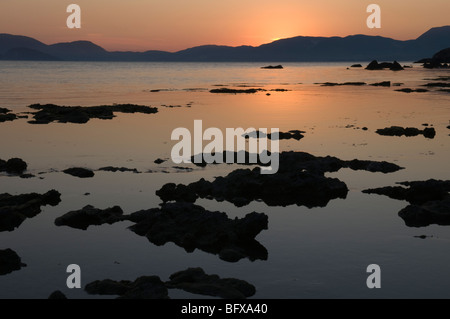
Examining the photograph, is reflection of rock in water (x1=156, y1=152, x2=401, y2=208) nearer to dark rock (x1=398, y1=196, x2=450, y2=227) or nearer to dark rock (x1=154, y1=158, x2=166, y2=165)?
dark rock (x1=398, y1=196, x2=450, y2=227)

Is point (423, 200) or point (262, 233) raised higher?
point (423, 200)

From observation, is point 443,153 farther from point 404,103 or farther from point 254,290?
point 404,103

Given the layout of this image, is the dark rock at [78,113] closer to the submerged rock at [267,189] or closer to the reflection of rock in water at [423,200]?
the submerged rock at [267,189]

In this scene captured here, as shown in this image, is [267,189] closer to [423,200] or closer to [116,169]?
[423,200]

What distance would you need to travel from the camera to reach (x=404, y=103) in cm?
6438

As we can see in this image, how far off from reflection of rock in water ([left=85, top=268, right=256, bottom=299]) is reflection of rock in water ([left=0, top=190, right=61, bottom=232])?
6252mm

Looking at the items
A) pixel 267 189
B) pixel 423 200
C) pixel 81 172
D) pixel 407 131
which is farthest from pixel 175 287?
pixel 407 131

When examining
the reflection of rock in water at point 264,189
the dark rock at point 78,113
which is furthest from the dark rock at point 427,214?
the dark rock at point 78,113

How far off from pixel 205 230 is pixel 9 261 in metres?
5.60

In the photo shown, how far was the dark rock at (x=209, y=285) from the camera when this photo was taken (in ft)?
42.4

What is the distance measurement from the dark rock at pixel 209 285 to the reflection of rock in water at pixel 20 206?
7.15m

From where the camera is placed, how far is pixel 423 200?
69.2 ft
